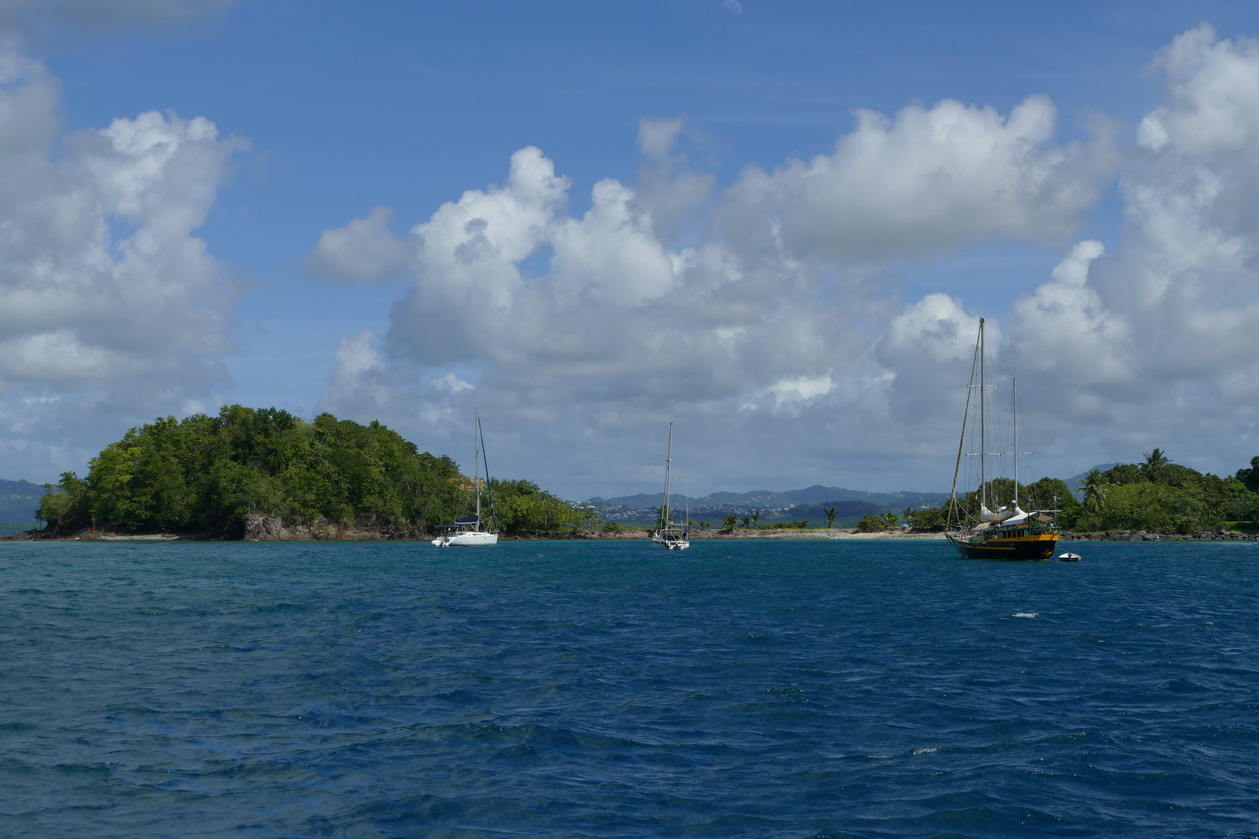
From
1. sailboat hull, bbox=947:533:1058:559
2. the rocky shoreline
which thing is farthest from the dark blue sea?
the rocky shoreline

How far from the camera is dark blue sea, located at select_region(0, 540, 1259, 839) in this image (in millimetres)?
17234

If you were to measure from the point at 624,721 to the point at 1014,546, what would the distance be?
282 ft

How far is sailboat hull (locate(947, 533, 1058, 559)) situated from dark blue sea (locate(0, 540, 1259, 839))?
49.5 metres

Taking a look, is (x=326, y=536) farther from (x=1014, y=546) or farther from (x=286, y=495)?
(x=1014, y=546)

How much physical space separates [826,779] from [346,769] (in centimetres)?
908

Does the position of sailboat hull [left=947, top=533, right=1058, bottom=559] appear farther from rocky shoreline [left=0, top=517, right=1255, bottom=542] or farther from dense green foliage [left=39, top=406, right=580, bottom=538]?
dense green foliage [left=39, top=406, right=580, bottom=538]

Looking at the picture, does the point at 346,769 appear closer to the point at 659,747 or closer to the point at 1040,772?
the point at 659,747

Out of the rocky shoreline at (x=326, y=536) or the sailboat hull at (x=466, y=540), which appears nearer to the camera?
the sailboat hull at (x=466, y=540)

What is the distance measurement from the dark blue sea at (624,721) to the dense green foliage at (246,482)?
413ft

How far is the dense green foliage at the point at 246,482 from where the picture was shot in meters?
170

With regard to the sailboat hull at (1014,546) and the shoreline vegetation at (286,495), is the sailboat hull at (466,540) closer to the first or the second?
the shoreline vegetation at (286,495)

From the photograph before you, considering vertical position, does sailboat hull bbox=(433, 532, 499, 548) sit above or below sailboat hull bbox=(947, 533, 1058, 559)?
below

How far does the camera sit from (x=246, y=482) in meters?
167

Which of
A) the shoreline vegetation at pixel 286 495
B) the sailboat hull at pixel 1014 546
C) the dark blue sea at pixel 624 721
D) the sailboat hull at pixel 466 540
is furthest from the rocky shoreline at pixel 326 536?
the dark blue sea at pixel 624 721
